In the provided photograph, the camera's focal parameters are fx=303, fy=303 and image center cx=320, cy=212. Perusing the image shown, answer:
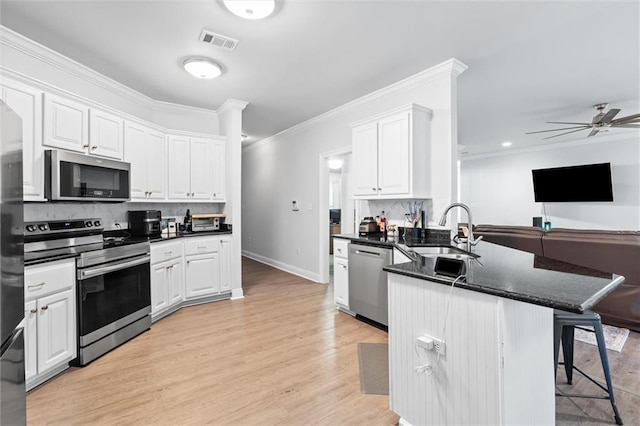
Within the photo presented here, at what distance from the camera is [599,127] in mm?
4789

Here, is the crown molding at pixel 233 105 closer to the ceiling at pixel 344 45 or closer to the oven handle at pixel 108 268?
the ceiling at pixel 344 45

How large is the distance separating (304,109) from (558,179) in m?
6.25

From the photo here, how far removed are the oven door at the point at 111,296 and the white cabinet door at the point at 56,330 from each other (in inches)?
2.7

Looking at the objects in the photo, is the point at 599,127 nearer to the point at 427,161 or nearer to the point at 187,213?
the point at 427,161

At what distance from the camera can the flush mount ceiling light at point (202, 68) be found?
9.95 feet

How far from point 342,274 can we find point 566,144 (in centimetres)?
692

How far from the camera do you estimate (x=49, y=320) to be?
219 centimetres

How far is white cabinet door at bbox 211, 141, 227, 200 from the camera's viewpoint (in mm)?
4289

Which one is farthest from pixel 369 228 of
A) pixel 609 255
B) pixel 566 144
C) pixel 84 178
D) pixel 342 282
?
pixel 566 144

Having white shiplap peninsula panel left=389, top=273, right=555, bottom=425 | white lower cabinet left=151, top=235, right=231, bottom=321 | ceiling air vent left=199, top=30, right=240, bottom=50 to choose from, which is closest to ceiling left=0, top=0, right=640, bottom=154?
ceiling air vent left=199, top=30, right=240, bottom=50

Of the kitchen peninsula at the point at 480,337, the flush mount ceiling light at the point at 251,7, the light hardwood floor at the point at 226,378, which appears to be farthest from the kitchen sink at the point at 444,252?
the flush mount ceiling light at the point at 251,7

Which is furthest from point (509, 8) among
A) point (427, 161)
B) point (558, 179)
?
point (558, 179)

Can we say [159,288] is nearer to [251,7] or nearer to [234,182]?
[234,182]

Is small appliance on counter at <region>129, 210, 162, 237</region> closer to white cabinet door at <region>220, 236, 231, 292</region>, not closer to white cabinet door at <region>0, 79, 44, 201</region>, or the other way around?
white cabinet door at <region>220, 236, 231, 292</region>
